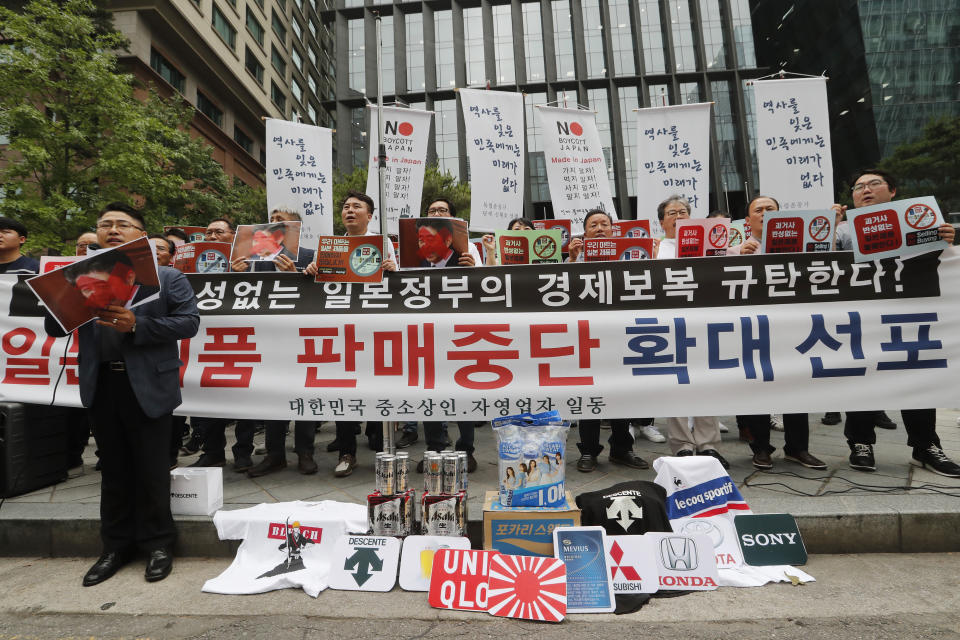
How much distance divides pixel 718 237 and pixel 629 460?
6.16 ft

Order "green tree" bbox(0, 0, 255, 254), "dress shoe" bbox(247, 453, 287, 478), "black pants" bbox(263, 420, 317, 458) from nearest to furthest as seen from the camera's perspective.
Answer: "dress shoe" bbox(247, 453, 287, 478) < "black pants" bbox(263, 420, 317, 458) < "green tree" bbox(0, 0, 255, 254)

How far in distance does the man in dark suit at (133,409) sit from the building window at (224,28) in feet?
89.1

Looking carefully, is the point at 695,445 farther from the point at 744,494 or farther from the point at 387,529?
the point at 387,529

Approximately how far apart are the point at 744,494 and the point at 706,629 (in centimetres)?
137

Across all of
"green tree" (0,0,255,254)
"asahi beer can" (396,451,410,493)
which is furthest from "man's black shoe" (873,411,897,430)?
"green tree" (0,0,255,254)

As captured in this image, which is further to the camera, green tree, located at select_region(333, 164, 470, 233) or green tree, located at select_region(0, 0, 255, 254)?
green tree, located at select_region(333, 164, 470, 233)

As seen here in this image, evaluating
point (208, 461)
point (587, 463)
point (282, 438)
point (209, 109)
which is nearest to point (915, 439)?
point (587, 463)

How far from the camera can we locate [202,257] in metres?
4.24

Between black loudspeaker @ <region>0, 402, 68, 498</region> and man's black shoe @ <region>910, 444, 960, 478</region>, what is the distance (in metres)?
6.53

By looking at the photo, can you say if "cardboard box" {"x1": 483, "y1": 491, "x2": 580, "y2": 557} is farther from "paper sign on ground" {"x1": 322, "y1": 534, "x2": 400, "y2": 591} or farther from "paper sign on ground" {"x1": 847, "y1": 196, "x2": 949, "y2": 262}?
"paper sign on ground" {"x1": 847, "y1": 196, "x2": 949, "y2": 262}

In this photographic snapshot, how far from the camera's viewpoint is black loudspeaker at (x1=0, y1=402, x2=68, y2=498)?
341cm

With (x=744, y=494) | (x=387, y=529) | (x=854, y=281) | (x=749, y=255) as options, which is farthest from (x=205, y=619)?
(x=854, y=281)

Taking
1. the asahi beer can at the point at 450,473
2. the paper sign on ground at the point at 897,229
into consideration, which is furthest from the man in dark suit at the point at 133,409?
the paper sign on ground at the point at 897,229

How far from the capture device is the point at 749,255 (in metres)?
3.47
